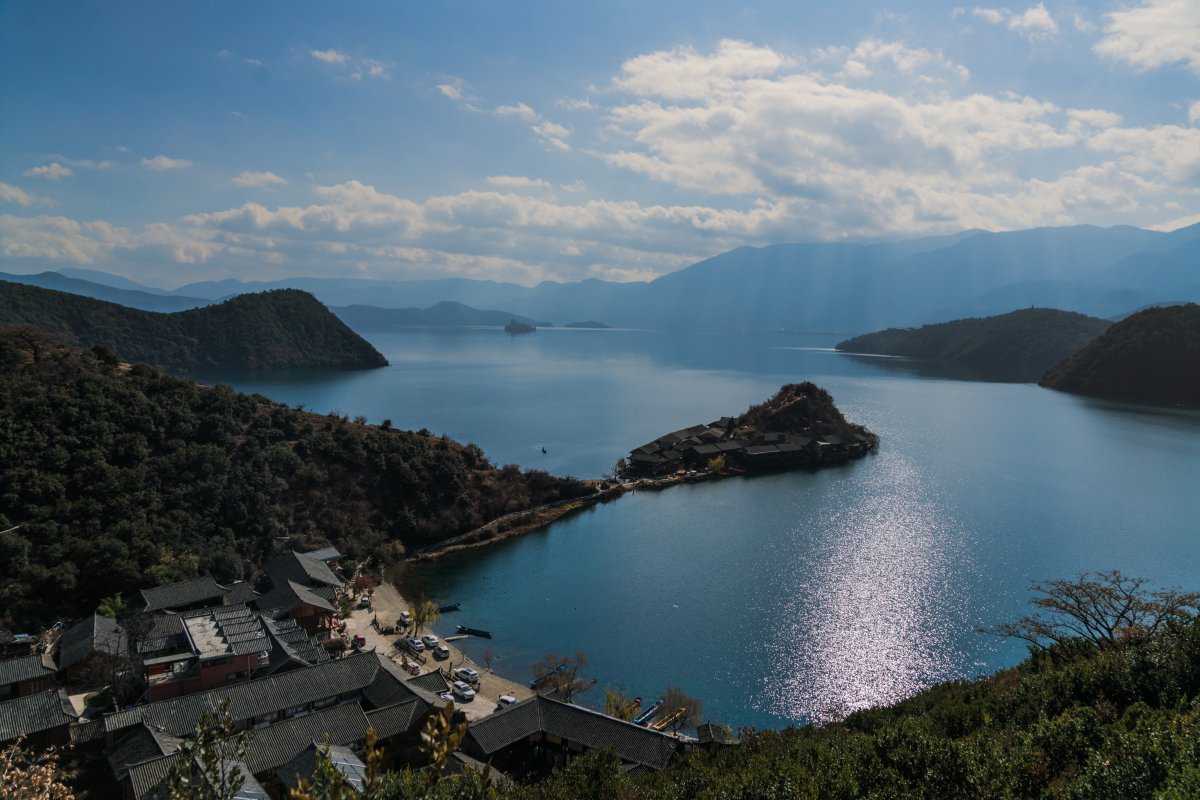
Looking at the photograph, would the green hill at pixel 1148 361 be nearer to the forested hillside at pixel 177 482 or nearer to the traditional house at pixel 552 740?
the forested hillside at pixel 177 482

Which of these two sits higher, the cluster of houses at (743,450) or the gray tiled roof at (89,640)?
the cluster of houses at (743,450)

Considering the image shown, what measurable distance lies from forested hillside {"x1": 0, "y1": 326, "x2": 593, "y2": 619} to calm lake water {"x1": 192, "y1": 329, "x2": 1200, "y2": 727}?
12.7 feet

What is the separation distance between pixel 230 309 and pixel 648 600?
81.2 m

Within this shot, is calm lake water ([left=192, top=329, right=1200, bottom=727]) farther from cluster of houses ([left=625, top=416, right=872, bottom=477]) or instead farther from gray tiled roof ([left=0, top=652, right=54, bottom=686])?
gray tiled roof ([left=0, top=652, right=54, bottom=686])

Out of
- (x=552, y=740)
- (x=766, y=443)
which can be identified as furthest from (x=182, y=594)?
(x=766, y=443)

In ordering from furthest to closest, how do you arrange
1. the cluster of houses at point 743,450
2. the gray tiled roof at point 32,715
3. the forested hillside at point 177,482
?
the cluster of houses at point 743,450, the forested hillside at point 177,482, the gray tiled roof at point 32,715

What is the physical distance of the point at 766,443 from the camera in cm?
4188

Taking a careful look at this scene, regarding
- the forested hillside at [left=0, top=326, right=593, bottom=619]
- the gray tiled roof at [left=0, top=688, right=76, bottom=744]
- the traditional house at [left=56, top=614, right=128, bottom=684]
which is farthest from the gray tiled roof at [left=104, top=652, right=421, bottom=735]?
the forested hillside at [left=0, top=326, right=593, bottom=619]

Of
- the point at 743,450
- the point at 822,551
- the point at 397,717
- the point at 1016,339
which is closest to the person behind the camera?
the point at 397,717

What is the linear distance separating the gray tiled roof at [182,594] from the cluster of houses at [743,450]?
23.1 m

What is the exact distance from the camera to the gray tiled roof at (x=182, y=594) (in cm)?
1734

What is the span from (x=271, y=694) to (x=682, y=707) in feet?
28.6

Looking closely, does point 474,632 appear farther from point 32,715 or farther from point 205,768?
point 205,768

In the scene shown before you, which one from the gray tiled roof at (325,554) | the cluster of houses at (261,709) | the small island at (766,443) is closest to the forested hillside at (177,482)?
the gray tiled roof at (325,554)
